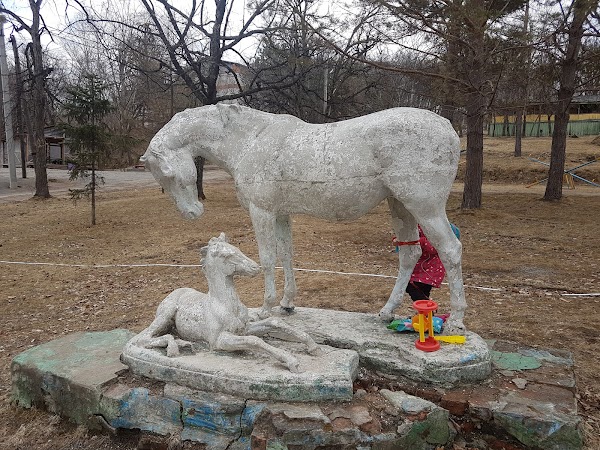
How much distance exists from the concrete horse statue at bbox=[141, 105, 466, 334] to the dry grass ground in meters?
1.59

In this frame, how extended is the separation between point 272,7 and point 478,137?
244 inches

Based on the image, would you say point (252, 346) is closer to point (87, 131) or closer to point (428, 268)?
point (428, 268)

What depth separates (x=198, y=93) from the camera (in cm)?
1355

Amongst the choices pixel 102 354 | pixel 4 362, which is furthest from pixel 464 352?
pixel 4 362

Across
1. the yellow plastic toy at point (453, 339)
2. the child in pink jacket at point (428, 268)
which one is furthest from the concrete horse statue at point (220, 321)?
the child in pink jacket at point (428, 268)

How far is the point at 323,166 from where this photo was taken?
3.27 m

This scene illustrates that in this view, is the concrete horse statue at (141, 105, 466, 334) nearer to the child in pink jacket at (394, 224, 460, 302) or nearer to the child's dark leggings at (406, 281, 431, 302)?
the child in pink jacket at (394, 224, 460, 302)

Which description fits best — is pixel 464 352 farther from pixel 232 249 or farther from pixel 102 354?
pixel 102 354

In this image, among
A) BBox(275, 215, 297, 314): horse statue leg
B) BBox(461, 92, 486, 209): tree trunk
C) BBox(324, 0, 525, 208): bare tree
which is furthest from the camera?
BBox(461, 92, 486, 209): tree trunk

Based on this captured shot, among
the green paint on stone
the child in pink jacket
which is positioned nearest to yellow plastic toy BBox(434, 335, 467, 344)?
the green paint on stone

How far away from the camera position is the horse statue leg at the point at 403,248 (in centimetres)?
361

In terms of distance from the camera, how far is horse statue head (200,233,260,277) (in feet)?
10.2

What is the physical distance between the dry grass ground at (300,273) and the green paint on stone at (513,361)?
457 millimetres

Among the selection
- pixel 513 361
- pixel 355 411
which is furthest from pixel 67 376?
pixel 513 361
